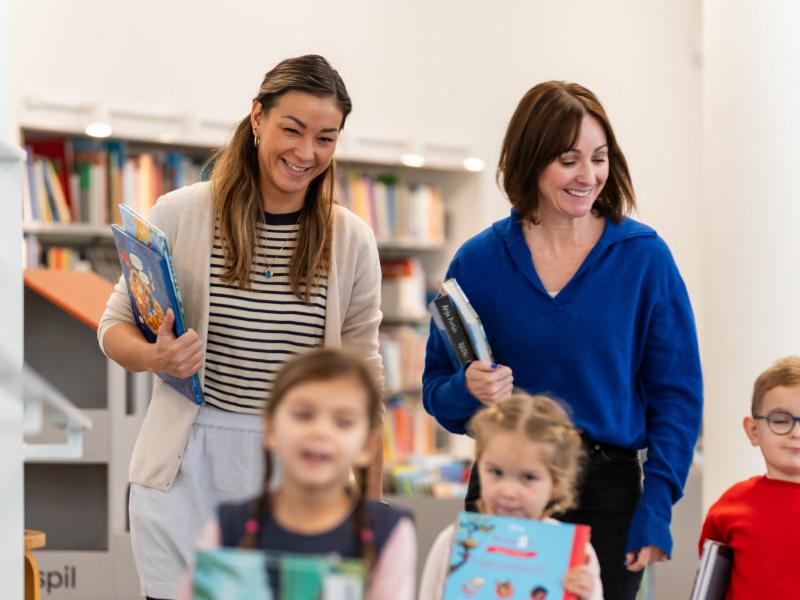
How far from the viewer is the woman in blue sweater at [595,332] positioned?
1.77 metres

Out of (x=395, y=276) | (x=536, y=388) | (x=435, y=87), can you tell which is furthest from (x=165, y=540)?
(x=435, y=87)

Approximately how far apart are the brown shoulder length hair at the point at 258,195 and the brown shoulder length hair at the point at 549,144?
0.28 metres

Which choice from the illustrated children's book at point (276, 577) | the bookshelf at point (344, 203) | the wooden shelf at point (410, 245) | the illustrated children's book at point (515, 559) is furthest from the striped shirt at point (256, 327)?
the wooden shelf at point (410, 245)

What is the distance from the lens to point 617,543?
178 cm

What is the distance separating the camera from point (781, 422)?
1958mm

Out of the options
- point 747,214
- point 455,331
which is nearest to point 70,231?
point 747,214

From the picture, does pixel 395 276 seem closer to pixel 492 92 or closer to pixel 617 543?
pixel 492 92

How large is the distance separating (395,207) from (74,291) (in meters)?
2.58

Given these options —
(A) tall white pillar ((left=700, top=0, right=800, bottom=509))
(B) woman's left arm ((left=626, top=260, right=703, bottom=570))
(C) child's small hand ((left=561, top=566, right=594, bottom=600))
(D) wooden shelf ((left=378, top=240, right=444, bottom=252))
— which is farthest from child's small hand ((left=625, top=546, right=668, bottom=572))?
(D) wooden shelf ((left=378, top=240, right=444, bottom=252))

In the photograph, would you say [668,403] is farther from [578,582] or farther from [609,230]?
[578,582]

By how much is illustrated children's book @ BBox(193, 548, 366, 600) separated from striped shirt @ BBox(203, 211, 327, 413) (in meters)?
0.67

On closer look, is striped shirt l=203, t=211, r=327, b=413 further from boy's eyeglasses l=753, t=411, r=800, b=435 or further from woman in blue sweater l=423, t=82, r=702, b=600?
boy's eyeglasses l=753, t=411, r=800, b=435

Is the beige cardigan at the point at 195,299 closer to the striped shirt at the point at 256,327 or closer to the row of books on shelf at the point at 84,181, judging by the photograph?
the striped shirt at the point at 256,327

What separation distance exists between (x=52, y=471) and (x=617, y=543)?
197 centimetres
